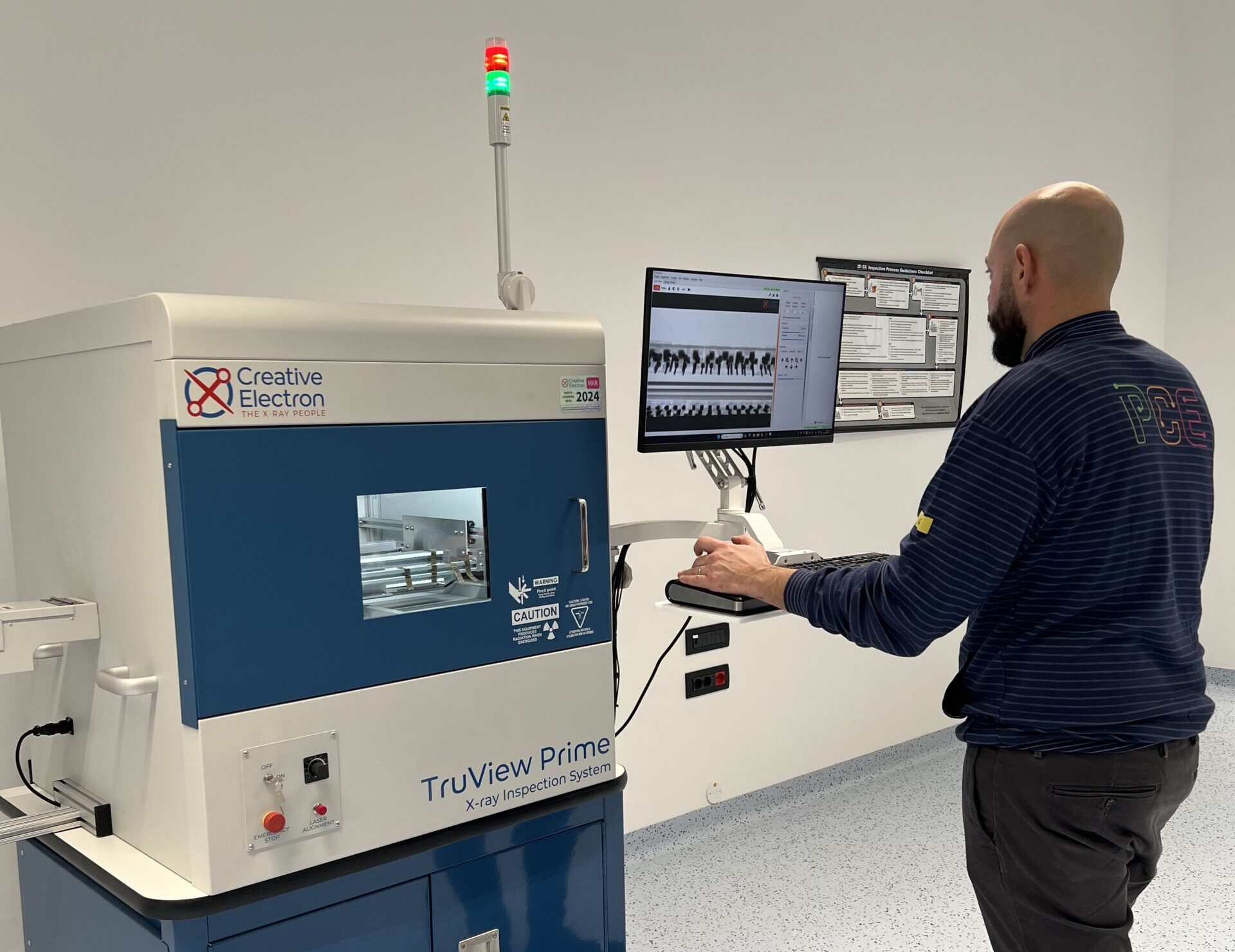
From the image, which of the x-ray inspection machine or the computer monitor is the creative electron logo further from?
the computer monitor

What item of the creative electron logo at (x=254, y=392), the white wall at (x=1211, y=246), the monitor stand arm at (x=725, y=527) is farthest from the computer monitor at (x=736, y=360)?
the white wall at (x=1211, y=246)

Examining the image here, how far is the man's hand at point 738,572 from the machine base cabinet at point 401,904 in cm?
42

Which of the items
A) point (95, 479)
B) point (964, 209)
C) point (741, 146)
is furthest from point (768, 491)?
point (95, 479)

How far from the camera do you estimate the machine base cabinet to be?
4.59 feet

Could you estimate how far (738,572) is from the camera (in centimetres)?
179

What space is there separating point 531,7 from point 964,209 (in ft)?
6.32

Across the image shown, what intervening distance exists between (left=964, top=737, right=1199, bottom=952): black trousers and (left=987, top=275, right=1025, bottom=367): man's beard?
24.9 inches

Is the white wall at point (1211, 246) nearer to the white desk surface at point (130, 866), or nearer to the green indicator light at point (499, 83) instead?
the green indicator light at point (499, 83)

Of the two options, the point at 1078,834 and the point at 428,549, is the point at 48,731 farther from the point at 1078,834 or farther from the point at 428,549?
the point at 1078,834

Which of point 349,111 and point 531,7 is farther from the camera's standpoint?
point 531,7

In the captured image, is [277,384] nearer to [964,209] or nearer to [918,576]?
[918,576]

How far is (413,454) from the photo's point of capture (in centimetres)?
152

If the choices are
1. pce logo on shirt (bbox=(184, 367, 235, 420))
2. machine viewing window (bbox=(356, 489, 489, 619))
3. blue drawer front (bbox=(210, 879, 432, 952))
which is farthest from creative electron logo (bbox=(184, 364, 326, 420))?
blue drawer front (bbox=(210, 879, 432, 952))

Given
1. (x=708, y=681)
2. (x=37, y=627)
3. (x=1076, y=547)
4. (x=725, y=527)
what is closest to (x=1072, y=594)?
(x=1076, y=547)
